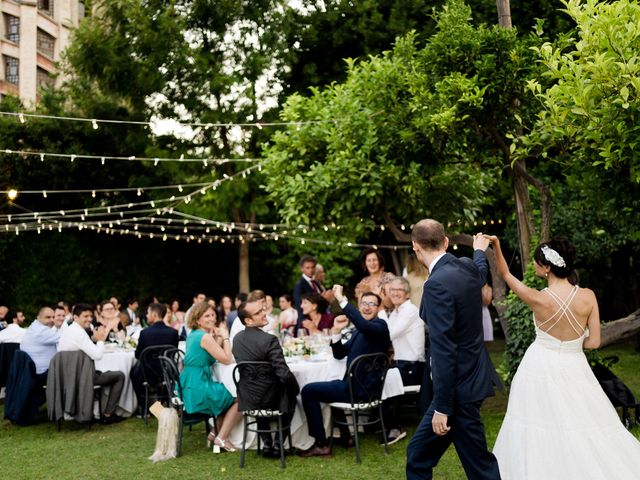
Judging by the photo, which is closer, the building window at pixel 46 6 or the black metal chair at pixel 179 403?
the black metal chair at pixel 179 403

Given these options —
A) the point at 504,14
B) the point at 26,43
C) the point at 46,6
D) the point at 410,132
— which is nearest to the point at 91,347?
the point at 410,132

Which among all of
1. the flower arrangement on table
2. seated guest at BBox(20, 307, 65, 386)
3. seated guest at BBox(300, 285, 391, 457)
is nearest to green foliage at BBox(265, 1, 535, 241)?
the flower arrangement on table

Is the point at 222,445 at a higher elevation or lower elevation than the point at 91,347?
lower

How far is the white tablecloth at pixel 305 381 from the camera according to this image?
6.26 metres

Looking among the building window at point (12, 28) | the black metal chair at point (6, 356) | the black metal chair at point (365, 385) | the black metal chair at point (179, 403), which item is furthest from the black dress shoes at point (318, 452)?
the building window at point (12, 28)

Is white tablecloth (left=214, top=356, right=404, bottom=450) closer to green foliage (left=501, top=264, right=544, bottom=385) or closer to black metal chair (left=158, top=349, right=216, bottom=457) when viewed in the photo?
black metal chair (left=158, top=349, right=216, bottom=457)

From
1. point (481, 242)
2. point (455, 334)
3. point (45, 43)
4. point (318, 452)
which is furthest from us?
point (45, 43)

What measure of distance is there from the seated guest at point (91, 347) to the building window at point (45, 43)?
16713 millimetres

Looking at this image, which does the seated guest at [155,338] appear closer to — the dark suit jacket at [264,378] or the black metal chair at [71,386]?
the black metal chair at [71,386]

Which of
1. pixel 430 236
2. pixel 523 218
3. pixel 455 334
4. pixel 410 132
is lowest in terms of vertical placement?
pixel 455 334

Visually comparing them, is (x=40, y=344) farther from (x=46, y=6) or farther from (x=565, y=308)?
(x=46, y=6)

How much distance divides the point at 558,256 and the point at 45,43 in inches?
849

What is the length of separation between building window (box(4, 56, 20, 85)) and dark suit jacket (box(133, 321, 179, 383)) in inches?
632

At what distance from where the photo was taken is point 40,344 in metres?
7.88
